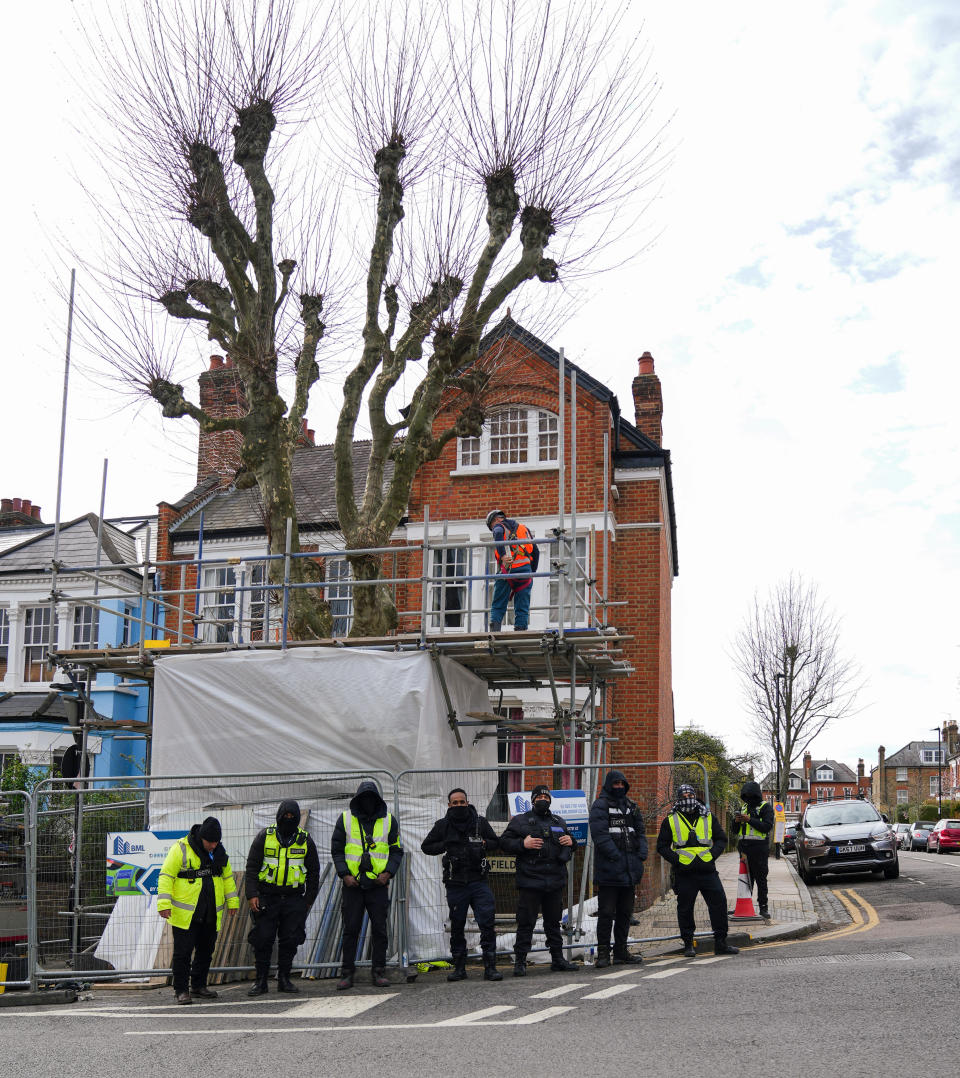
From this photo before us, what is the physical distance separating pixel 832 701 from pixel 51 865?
3034 centimetres

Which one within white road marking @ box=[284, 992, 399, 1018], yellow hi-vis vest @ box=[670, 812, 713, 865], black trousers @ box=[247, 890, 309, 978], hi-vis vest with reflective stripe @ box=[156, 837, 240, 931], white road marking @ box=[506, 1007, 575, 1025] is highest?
yellow hi-vis vest @ box=[670, 812, 713, 865]

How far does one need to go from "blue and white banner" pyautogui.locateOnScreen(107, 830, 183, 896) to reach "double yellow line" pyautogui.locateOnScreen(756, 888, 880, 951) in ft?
Answer: 19.2

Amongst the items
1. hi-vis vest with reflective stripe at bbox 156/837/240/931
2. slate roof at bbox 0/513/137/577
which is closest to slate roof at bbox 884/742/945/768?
slate roof at bbox 0/513/137/577

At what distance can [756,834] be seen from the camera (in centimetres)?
1358

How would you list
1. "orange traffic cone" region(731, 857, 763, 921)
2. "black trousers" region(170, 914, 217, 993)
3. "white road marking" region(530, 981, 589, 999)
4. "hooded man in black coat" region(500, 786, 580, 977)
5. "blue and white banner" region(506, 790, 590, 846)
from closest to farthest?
"white road marking" region(530, 981, 589, 999), "black trousers" region(170, 914, 217, 993), "hooded man in black coat" region(500, 786, 580, 977), "blue and white banner" region(506, 790, 590, 846), "orange traffic cone" region(731, 857, 763, 921)

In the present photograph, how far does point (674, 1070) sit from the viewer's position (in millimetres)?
5930

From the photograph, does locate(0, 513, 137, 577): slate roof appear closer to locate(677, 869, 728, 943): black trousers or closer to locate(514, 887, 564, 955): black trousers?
locate(514, 887, 564, 955): black trousers

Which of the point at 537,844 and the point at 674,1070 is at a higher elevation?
the point at 537,844

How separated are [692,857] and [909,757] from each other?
105 meters

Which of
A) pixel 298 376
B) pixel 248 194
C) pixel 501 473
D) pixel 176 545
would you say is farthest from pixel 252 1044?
pixel 176 545

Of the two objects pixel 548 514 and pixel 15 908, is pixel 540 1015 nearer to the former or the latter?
pixel 15 908

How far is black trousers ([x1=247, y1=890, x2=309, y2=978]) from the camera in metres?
9.73

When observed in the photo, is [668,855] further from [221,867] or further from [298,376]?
[298,376]

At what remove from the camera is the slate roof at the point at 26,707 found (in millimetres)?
24594
